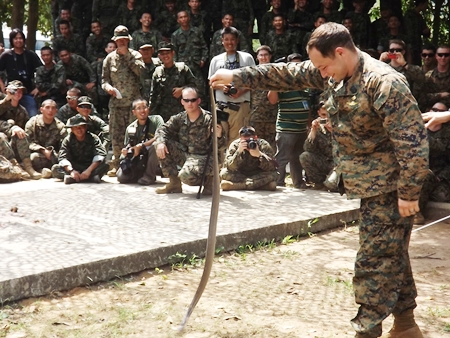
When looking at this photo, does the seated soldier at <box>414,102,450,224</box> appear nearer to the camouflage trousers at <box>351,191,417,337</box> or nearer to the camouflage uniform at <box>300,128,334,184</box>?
the camouflage uniform at <box>300,128,334,184</box>

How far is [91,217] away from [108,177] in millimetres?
3329

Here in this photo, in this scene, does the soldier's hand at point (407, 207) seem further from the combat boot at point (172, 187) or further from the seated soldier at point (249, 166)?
the combat boot at point (172, 187)

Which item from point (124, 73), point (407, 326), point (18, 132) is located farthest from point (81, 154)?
point (407, 326)

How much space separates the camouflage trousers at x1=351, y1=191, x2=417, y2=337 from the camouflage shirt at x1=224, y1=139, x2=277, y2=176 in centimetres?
486

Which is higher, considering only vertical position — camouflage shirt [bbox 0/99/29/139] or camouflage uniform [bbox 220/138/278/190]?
camouflage shirt [bbox 0/99/29/139]

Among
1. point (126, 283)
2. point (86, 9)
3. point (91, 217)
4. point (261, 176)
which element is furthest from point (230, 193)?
point (86, 9)

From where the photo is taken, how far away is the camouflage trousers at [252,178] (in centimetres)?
866

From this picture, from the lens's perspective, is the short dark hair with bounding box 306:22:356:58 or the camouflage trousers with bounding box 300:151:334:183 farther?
the camouflage trousers with bounding box 300:151:334:183

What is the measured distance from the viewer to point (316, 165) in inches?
351

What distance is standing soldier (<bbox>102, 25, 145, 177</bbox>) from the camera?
10.6 metres

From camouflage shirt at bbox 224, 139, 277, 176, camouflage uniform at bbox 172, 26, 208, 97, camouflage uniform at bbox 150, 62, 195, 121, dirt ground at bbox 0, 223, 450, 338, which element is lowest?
dirt ground at bbox 0, 223, 450, 338

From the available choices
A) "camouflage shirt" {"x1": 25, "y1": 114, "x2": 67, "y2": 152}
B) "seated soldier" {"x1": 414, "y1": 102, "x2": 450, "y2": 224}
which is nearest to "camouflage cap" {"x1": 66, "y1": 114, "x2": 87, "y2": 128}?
"camouflage shirt" {"x1": 25, "y1": 114, "x2": 67, "y2": 152}

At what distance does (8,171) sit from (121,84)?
7.29 ft

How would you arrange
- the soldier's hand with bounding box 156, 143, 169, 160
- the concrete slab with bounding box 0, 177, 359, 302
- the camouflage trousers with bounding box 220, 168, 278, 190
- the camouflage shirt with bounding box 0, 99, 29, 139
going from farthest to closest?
1. the camouflage shirt with bounding box 0, 99, 29, 139
2. the camouflage trousers with bounding box 220, 168, 278, 190
3. the soldier's hand with bounding box 156, 143, 169, 160
4. the concrete slab with bounding box 0, 177, 359, 302
